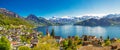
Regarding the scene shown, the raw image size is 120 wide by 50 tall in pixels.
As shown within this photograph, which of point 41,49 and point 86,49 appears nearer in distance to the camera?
point 86,49

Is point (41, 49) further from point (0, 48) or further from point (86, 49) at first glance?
point (86, 49)

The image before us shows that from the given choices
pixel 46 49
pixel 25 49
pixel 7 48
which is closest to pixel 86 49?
pixel 46 49

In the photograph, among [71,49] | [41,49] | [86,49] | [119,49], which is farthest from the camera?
[71,49]

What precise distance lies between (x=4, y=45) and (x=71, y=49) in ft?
47.5

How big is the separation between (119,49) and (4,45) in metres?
24.3

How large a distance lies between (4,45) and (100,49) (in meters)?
21.8

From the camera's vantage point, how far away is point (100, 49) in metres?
28.7

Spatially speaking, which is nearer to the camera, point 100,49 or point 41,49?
point 100,49

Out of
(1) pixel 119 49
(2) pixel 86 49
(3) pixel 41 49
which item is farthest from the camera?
(3) pixel 41 49

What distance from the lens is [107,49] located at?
2891 centimetres

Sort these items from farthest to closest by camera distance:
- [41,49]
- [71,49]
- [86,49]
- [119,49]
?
[71,49]
[41,49]
[86,49]
[119,49]

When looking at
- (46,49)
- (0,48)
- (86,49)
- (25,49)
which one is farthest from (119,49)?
(0,48)

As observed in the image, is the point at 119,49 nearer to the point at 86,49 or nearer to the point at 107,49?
the point at 107,49

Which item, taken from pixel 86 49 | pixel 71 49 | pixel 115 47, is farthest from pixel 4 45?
pixel 115 47
